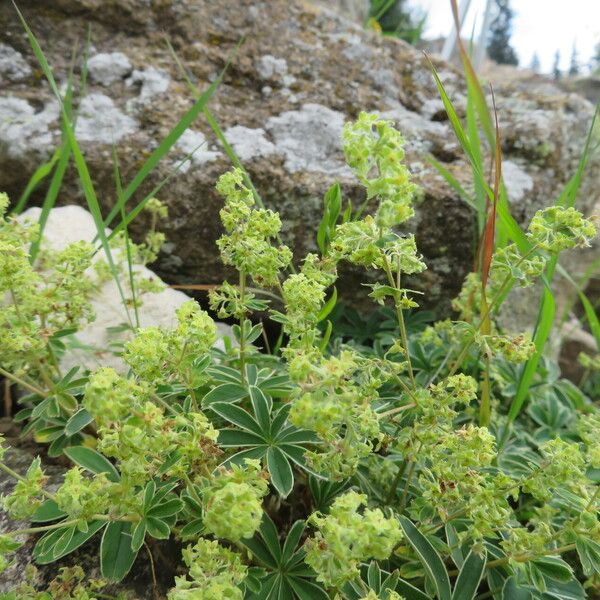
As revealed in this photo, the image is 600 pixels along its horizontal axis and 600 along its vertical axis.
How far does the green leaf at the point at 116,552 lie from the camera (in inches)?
55.2

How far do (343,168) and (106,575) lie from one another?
2010mm

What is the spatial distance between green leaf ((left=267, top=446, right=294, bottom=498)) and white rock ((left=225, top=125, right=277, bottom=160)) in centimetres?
158

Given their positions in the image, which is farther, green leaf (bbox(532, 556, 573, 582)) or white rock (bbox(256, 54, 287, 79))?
white rock (bbox(256, 54, 287, 79))

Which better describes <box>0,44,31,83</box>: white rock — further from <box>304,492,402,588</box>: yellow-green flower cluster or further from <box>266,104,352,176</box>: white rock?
<box>304,492,402,588</box>: yellow-green flower cluster

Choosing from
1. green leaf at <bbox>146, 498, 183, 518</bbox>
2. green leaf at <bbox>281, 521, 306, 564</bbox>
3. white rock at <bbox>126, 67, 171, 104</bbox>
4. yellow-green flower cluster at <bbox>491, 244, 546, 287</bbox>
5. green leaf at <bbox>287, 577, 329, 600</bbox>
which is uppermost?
white rock at <bbox>126, 67, 171, 104</bbox>

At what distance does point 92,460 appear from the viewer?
1611 millimetres

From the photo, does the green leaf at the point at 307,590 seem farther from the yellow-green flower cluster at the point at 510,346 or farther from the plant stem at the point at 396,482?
the yellow-green flower cluster at the point at 510,346

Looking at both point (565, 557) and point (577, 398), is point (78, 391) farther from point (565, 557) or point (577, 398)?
point (577, 398)

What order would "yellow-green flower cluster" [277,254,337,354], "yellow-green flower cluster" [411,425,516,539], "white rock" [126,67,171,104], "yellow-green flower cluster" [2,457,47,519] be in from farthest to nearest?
"white rock" [126,67,171,104] → "yellow-green flower cluster" [277,254,337,354] → "yellow-green flower cluster" [411,425,516,539] → "yellow-green flower cluster" [2,457,47,519]

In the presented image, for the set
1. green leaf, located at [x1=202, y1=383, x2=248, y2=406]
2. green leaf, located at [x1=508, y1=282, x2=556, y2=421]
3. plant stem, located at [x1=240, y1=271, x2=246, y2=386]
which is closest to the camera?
plant stem, located at [x1=240, y1=271, x2=246, y2=386]

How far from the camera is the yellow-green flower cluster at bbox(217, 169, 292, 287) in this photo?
58.1 inches

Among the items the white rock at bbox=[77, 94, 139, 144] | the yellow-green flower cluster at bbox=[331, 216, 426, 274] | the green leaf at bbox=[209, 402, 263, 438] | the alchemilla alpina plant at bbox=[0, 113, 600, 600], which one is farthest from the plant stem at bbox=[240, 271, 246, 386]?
the white rock at bbox=[77, 94, 139, 144]

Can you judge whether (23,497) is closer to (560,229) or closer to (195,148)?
(560,229)

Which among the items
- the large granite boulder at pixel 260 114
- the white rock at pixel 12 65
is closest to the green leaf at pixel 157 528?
the large granite boulder at pixel 260 114
